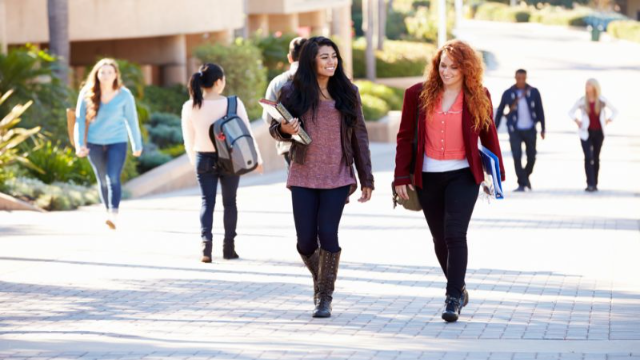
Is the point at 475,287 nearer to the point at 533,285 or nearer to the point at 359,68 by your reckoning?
the point at 533,285

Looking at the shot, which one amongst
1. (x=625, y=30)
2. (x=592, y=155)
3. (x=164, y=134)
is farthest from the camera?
(x=625, y=30)

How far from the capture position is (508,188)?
16891 mm

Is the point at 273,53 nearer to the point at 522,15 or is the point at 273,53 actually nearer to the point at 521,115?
the point at 521,115

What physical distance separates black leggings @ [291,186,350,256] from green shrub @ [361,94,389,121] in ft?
71.8

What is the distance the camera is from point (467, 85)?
7.34 metres

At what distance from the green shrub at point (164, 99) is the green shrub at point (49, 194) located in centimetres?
831

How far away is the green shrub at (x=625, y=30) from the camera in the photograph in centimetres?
Answer: 7094

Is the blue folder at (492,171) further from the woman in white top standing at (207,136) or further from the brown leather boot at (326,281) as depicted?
the woman in white top standing at (207,136)

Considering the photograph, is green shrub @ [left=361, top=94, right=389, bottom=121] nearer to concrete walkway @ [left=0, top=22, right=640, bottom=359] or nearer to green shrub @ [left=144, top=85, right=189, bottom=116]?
green shrub @ [left=144, top=85, right=189, bottom=116]

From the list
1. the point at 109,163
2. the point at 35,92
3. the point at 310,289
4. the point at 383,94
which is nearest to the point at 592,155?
the point at 109,163

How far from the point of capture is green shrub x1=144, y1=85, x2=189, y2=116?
24.0m

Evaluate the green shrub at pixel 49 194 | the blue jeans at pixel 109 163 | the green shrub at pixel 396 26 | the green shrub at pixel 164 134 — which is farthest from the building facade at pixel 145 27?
the green shrub at pixel 396 26

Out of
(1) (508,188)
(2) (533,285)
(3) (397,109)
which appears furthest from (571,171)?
(3) (397,109)

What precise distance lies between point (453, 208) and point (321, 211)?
32.3 inches
